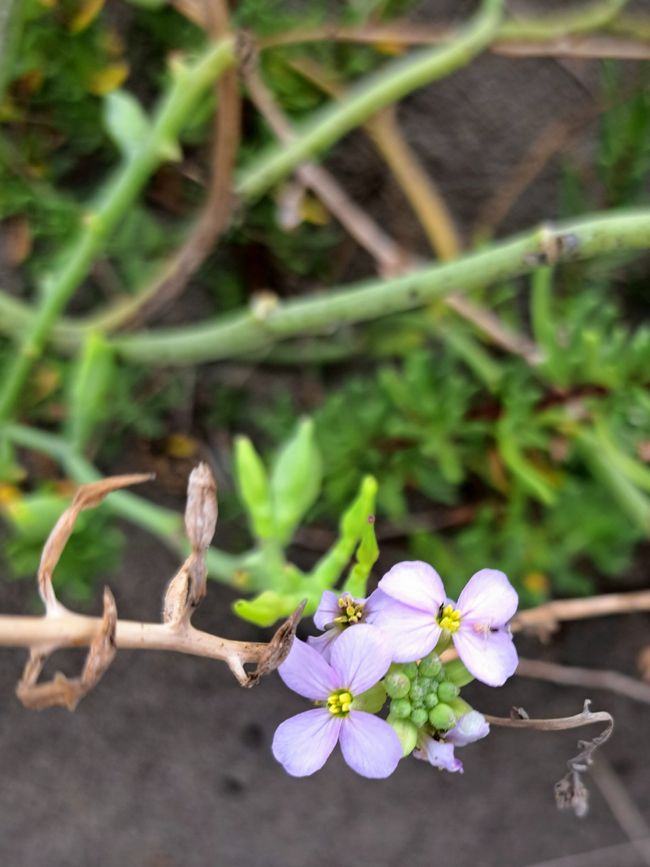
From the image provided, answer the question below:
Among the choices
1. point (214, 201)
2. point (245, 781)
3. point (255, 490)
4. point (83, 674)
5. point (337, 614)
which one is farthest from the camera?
point (245, 781)

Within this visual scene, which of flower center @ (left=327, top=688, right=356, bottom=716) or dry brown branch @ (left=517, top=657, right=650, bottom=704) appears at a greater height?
flower center @ (left=327, top=688, right=356, bottom=716)

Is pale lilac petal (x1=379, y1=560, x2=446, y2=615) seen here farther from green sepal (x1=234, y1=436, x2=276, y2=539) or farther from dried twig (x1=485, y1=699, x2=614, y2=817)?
green sepal (x1=234, y1=436, x2=276, y2=539)

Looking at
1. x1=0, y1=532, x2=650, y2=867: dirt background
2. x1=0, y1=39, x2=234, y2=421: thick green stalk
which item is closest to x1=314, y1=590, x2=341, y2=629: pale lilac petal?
x1=0, y1=39, x2=234, y2=421: thick green stalk

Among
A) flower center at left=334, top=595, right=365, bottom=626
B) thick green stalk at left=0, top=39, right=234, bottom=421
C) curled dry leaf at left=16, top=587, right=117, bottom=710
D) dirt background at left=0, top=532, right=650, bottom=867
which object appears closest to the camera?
curled dry leaf at left=16, top=587, right=117, bottom=710

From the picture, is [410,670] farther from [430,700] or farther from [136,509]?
[136,509]

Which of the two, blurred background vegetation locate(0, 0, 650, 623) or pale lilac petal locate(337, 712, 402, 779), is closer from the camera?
pale lilac petal locate(337, 712, 402, 779)

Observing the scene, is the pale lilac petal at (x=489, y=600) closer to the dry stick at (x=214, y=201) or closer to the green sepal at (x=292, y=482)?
the green sepal at (x=292, y=482)

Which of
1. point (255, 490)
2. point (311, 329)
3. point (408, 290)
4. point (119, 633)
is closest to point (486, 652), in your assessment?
point (119, 633)
